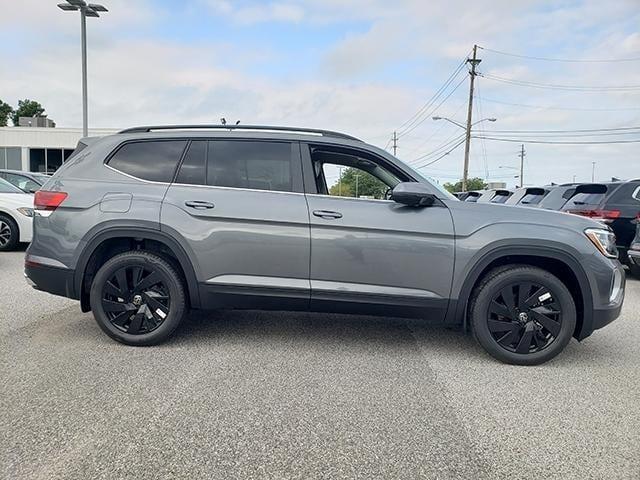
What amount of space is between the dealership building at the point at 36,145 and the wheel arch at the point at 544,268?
100 feet

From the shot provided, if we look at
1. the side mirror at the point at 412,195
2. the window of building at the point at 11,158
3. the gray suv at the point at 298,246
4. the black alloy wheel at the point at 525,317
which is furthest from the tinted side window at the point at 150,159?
the window of building at the point at 11,158

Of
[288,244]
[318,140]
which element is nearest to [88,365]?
[288,244]

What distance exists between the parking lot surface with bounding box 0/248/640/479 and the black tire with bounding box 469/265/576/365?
0.49 ft

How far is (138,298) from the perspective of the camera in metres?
4.13

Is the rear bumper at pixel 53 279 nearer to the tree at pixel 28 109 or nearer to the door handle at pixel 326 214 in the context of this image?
the door handle at pixel 326 214

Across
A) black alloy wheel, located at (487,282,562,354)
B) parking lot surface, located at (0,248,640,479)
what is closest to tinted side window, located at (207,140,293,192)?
parking lot surface, located at (0,248,640,479)

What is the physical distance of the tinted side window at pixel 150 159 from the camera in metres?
4.23

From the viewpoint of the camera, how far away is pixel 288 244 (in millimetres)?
3977

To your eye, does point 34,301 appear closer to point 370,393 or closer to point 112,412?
point 112,412

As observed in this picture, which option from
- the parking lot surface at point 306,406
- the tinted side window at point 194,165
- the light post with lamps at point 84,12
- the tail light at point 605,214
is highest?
the light post with lamps at point 84,12

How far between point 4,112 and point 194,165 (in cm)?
7527

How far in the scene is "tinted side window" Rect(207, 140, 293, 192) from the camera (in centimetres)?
415

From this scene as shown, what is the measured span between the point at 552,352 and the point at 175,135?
3645 mm

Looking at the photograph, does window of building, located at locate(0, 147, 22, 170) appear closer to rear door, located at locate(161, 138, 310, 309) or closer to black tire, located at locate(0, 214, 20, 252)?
black tire, located at locate(0, 214, 20, 252)
